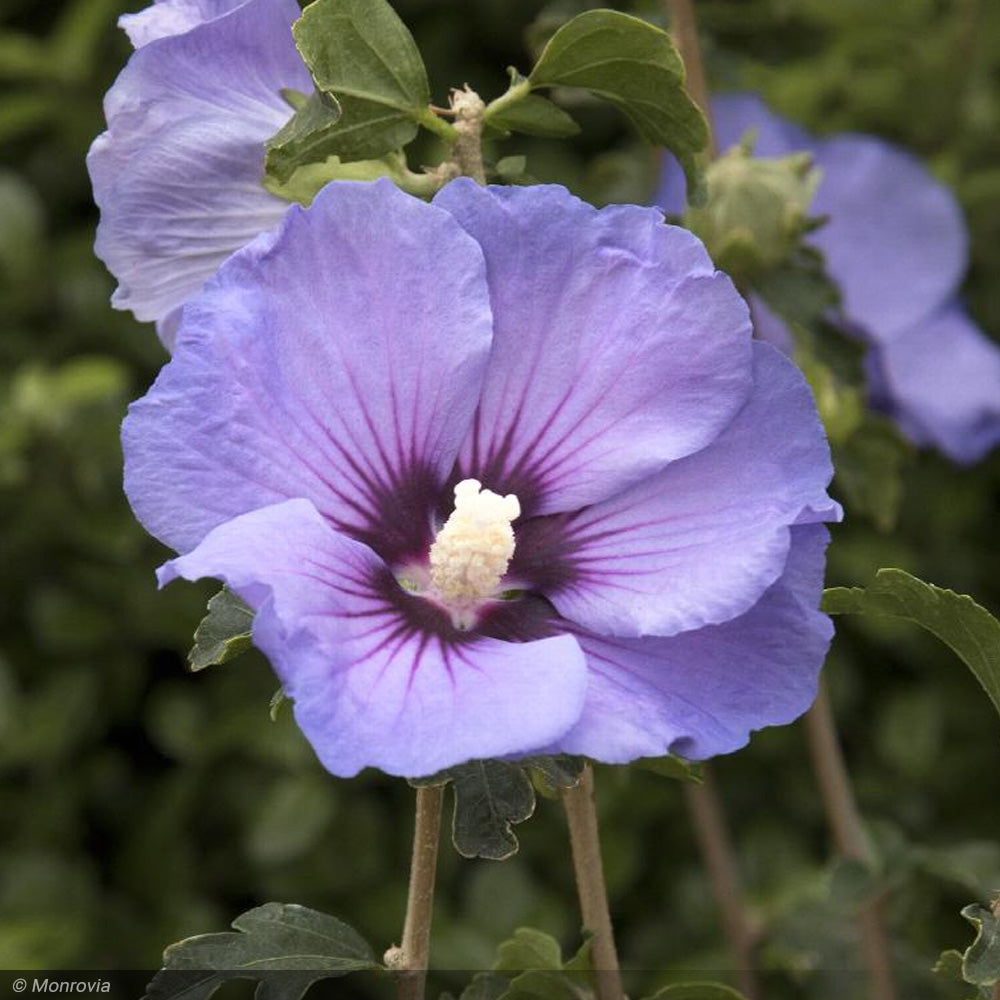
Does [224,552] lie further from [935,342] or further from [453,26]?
[453,26]

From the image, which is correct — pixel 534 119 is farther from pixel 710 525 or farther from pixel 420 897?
pixel 420 897

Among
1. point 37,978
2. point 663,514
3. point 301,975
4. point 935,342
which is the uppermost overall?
point 663,514

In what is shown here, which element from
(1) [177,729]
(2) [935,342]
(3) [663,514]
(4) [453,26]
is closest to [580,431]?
(3) [663,514]

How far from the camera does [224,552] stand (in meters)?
0.59

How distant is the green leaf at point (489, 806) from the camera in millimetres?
646

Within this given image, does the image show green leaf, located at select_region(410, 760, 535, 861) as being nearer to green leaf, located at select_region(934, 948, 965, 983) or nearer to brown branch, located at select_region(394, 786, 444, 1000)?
brown branch, located at select_region(394, 786, 444, 1000)

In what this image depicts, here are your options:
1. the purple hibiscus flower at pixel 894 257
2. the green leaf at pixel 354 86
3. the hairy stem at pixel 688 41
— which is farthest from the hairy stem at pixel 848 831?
the green leaf at pixel 354 86

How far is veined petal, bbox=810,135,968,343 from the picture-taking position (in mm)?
1438

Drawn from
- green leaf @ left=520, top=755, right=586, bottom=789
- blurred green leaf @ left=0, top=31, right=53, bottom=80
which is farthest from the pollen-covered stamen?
blurred green leaf @ left=0, top=31, right=53, bottom=80

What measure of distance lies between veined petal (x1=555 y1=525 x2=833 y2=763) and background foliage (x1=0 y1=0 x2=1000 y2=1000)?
744 mm

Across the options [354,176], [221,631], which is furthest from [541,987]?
[354,176]

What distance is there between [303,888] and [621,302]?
95 cm

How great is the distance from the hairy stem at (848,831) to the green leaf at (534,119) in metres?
0.56

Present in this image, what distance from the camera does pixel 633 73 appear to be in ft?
2.42
